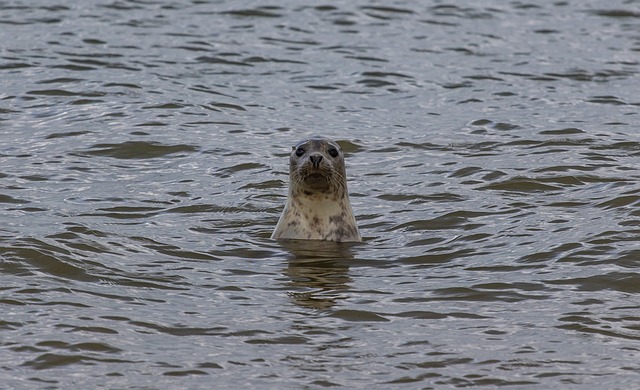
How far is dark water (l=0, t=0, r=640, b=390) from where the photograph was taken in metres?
7.72

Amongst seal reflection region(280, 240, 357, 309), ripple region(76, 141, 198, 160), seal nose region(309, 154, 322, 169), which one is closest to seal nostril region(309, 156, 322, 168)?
seal nose region(309, 154, 322, 169)

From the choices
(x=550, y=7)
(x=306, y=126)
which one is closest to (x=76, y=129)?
(x=306, y=126)

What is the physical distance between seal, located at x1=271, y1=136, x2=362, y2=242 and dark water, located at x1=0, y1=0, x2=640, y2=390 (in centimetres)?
18

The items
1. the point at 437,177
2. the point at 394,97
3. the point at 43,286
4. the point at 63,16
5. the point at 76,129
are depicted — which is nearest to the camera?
the point at 43,286

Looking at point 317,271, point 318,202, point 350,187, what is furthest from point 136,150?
point 317,271

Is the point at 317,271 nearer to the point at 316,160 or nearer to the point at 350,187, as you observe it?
the point at 316,160

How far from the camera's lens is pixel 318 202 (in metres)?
10.7

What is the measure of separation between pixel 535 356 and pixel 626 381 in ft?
1.83

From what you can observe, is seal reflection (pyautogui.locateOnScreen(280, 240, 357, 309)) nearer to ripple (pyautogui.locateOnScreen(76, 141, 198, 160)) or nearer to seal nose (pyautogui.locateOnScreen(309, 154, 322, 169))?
seal nose (pyautogui.locateOnScreen(309, 154, 322, 169))

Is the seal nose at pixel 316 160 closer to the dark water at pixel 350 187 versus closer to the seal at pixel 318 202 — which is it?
the seal at pixel 318 202

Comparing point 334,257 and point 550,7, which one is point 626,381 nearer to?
point 334,257

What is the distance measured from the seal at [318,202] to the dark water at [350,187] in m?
0.18

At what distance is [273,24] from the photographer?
19.4 m

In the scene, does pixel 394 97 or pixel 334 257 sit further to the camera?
pixel 394 97
